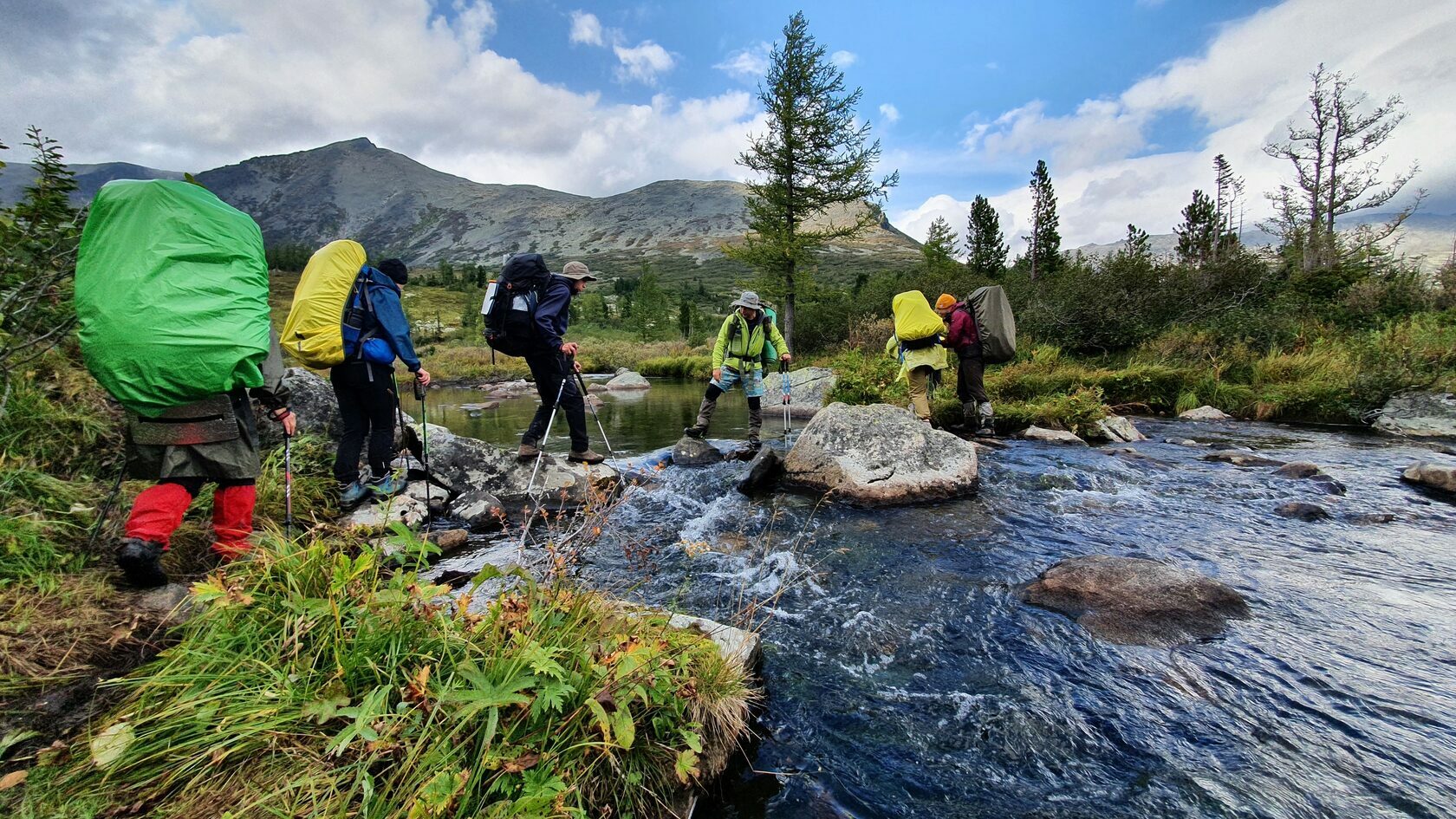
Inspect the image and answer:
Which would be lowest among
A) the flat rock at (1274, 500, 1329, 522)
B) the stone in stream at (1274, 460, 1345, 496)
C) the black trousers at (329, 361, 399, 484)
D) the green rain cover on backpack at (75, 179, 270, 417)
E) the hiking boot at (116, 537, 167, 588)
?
the flat rock at (1274, 500, 1329, 522)

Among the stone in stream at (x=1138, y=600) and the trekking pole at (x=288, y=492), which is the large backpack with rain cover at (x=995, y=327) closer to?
the stone in stream at (x=1138, y=600)

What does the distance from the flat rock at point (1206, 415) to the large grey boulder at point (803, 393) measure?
28.1 ft

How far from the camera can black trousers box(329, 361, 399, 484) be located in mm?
5652

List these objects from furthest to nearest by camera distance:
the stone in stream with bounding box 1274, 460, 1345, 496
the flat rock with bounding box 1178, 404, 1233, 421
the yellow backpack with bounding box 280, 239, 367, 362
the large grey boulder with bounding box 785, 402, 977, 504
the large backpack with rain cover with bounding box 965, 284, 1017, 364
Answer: the flat rock with bounding box 1178, 404, 1233, 421
the large backpack with rain cover with bounding box 965, 284, 1017, 364
the large grey boulder with bounding box 785, 402, 977, 504
the stone in stream with bounding box 1274, 460, 1345, 496
the yellow backpack with bounding box 280, 239, 367, 362

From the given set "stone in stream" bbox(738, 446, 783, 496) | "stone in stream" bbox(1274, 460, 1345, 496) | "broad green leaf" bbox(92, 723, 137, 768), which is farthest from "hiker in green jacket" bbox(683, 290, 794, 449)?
"broad green leaf" bbox(92, 723, 137, 768)

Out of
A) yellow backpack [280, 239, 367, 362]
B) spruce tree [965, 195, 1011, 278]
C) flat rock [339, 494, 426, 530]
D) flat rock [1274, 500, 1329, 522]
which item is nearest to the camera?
yellow backpack [280, 239, 367, 362]

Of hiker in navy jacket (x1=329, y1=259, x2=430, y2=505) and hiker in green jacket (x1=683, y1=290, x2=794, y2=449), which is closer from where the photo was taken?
hiker in navy jacket (x1=329, y1=259, x2=430, y2=505)

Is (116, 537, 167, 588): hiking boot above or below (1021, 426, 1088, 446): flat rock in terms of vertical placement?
above

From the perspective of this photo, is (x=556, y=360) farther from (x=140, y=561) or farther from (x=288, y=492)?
(x=140, y=561)

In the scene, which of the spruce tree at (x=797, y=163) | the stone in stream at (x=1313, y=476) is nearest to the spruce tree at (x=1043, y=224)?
the spruce tree at (x=797, y=163)

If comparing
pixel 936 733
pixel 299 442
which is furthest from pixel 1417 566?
pixel 299 442

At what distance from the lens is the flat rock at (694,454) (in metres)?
9.49

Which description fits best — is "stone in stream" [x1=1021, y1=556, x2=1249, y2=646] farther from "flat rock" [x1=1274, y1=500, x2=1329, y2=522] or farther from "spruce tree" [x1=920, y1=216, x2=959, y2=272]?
"spruce tree" [x1=920, y1=216, x2=959, y2=272]

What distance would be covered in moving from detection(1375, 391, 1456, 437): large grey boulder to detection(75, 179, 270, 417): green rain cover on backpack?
17.1 metres
